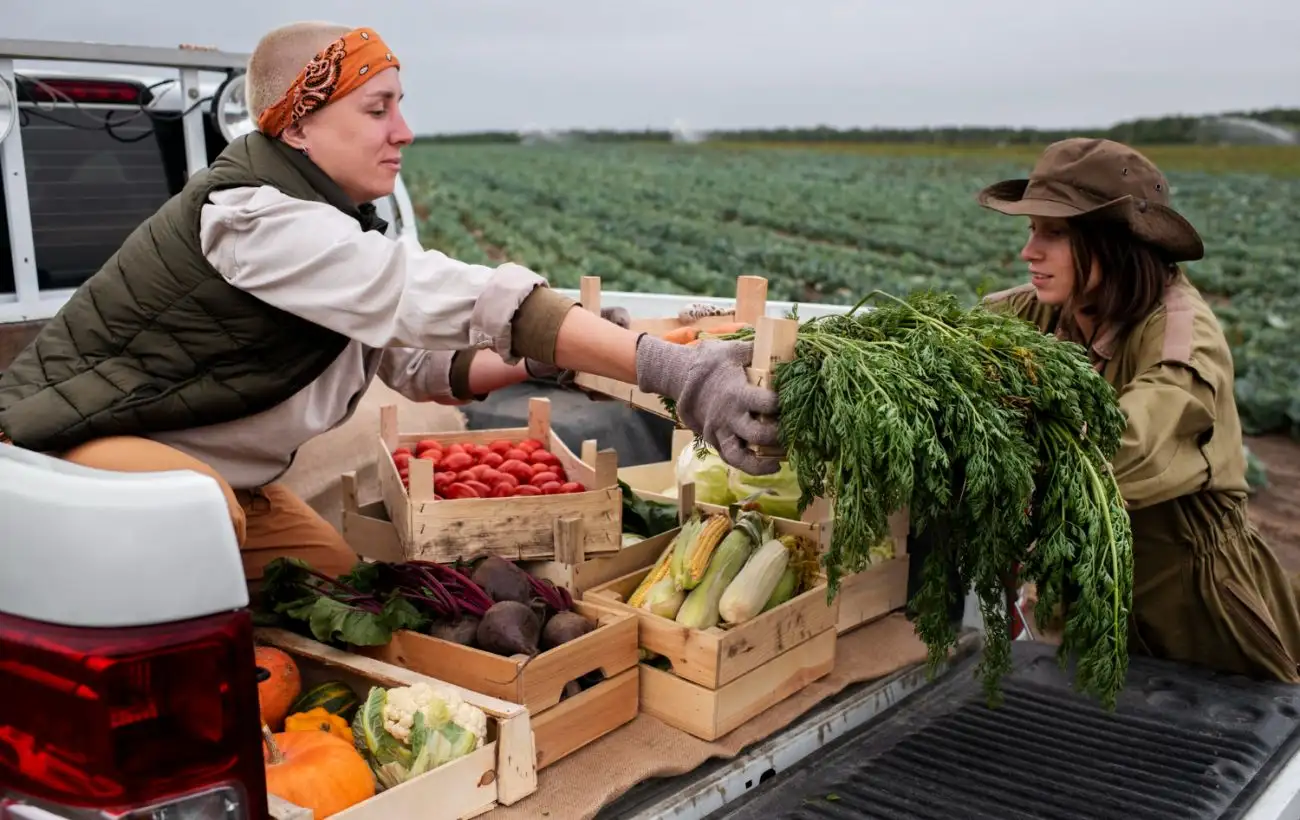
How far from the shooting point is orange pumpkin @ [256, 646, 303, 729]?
2.43 metres

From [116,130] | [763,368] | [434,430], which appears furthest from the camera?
[434,430]

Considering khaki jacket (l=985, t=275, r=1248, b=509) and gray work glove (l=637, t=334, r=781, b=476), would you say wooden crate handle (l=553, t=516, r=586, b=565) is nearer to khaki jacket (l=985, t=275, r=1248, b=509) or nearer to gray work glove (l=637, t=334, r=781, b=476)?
gray work glove (l=637, t=334, r=781, b=476)

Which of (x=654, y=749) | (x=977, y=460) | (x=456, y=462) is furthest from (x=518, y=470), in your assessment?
(x=977, y=460)

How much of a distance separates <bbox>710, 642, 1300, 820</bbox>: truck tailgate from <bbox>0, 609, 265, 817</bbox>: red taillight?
3.39 ft

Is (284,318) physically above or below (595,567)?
above

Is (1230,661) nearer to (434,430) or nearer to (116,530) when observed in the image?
(434,430)

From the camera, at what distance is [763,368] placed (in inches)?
89.3

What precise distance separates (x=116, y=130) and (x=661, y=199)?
42490 millimetres

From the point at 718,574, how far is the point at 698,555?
7cm

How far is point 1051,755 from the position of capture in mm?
2502

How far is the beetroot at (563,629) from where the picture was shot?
Answer: 2.62m

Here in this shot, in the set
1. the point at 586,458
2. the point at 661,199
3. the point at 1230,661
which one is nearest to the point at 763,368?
the point at 586,458

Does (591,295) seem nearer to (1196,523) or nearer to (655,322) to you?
(655,322)

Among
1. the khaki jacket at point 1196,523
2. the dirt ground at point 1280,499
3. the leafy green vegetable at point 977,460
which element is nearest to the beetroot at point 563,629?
the leafy green vegetable at point 977,460
